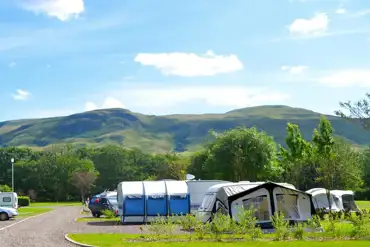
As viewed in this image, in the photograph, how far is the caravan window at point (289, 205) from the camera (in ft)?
101

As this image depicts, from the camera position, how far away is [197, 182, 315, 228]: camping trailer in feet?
99.1

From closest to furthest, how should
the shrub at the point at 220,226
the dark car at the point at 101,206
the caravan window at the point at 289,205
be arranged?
the shrub at the point at 220,226, the caravan window at the point at 289,205, the dark car at the point at 101,206

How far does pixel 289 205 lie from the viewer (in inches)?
1217

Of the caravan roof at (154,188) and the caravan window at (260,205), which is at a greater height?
the caravan roof at (154,188)

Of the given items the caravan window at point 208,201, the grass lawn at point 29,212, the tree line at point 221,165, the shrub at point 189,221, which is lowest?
the grass lawn at point 29,212

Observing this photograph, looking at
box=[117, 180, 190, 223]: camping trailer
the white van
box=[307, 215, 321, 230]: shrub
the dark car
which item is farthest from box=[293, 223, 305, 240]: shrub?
the white van

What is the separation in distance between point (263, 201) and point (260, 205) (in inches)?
11.3

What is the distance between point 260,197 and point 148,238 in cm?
853

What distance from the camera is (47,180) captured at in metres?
124

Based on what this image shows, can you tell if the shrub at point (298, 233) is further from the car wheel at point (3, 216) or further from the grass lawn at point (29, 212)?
the grass lawn at point (29, 212)

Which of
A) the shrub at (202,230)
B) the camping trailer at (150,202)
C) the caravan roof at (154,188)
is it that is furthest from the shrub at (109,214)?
the shrub at (202,230)

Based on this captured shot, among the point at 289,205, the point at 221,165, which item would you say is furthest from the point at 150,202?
the point at 221,165

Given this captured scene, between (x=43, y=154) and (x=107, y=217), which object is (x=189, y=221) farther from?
(x=43, y=154)

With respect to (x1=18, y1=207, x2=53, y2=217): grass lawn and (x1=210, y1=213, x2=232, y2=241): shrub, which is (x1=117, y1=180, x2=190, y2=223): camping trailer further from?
(x1=18, y1=207, x2=53, y2=217): grass lawn
